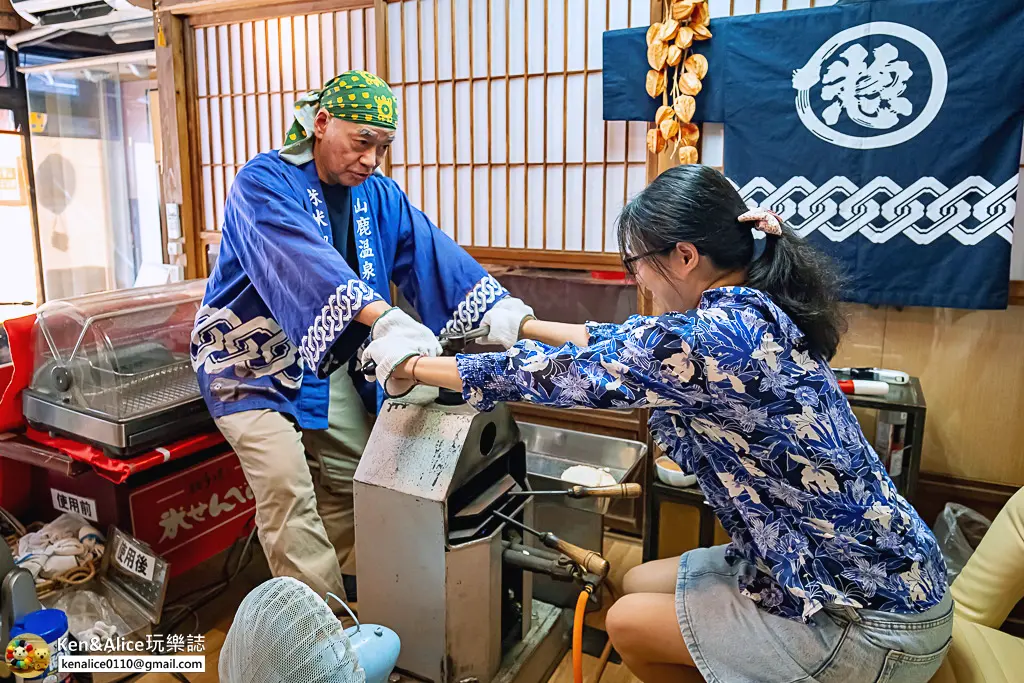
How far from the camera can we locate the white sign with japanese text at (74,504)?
2619 mm

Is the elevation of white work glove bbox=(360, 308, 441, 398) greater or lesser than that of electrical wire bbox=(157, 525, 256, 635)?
greater

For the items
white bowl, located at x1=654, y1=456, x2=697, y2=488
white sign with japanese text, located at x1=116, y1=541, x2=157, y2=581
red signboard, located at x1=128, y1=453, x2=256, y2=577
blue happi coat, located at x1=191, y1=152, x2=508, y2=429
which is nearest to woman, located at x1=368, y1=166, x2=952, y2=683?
blue happi coat, located at x1=191, y1=152, x2=508, y2=429

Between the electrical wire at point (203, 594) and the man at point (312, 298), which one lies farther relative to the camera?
the electrical wire at point (203, 594)

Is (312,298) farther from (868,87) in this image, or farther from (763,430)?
(868,87)

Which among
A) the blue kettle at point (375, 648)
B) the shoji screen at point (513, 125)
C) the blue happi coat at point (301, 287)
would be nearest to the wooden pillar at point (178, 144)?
the shoji screen at point (513, 125)

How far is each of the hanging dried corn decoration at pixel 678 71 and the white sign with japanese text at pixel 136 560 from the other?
2275 millimetres

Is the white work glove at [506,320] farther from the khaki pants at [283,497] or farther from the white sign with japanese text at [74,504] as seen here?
the white sign with japanese text at [74,504]

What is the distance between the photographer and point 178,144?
416 centimetres

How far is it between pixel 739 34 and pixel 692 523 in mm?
1734

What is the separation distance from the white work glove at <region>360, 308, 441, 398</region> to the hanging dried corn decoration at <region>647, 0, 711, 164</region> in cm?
148

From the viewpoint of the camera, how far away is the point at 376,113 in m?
2.20

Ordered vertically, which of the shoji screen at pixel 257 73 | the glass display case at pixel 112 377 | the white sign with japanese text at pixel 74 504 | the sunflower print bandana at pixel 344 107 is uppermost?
the shoji screen at pixel 257 73

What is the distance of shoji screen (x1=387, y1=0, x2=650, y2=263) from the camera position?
10.1ft

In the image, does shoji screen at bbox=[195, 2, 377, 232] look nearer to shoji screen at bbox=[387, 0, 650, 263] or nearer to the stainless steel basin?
shoji screen at bbox=[387, 0, 650, 263]
